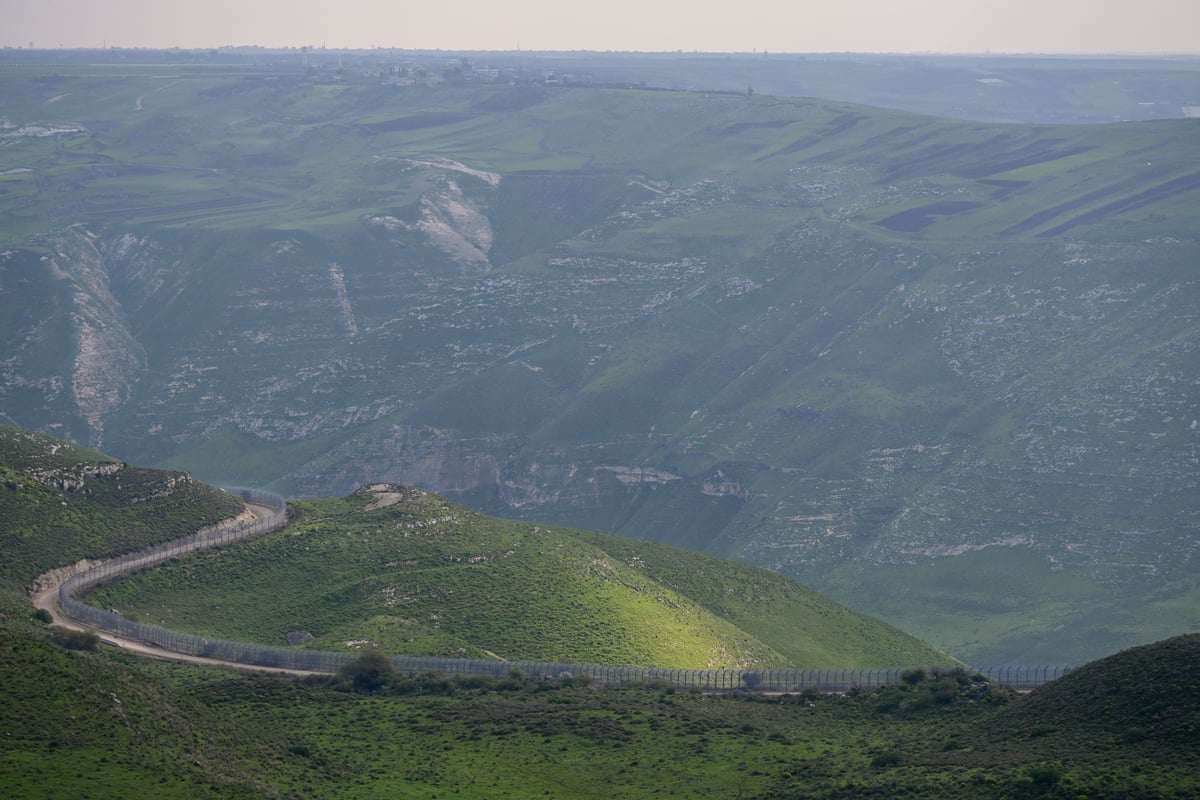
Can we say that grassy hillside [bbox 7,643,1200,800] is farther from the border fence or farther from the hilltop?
the border fence

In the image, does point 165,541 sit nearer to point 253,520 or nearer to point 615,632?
point 253,520

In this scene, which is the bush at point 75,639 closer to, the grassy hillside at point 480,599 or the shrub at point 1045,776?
the grassy hillside at point 480,599

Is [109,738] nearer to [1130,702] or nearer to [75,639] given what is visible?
[75,639]

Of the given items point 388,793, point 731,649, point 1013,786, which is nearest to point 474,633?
point 731,649

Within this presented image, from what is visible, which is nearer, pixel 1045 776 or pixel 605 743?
pixel 1045 776

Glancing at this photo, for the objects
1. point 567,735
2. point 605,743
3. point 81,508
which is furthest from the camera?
point 81,508

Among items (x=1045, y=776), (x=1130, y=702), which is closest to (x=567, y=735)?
(x=1045, y=776)

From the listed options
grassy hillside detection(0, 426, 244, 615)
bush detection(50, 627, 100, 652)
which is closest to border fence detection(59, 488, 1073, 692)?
grassy hillside detection(0, 426, 244, 615)
